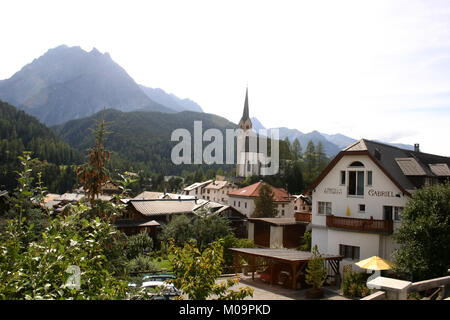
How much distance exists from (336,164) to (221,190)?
68.9m

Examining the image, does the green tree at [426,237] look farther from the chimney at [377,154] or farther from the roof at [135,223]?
the roof at [135,223]

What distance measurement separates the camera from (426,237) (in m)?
16.6

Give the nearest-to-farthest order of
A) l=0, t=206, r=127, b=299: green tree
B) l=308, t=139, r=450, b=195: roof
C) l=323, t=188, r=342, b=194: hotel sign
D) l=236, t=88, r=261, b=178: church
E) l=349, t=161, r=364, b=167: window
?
l=0, t=206, r=127, b=299: green tree, l=308, t=139, r=450, b=195: roof, l=349, t=161, r=364, b=167: window, l=323, t=188, r=342, b=194: hotel sign, l=236, t=88, r=261, b=178: church

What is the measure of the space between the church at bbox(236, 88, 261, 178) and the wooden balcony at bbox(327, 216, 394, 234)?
3586 inches

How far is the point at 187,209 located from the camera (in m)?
50.7

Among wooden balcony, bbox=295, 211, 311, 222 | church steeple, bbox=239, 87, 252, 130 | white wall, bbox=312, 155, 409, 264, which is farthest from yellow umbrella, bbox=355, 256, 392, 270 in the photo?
church steeple, bbox=239, 87, 252, 130

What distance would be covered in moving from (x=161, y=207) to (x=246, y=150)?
292ft

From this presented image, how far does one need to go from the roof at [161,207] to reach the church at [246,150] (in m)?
65.0

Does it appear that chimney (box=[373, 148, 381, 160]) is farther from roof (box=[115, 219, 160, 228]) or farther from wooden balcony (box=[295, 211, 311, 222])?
roof (box=[115, 219, 160, 228])

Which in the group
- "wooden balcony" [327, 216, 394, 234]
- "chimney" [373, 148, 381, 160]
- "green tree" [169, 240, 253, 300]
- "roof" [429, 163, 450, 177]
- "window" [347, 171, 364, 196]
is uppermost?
"chimney" [373, 148, 381, 160]

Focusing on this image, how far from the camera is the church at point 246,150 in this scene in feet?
403

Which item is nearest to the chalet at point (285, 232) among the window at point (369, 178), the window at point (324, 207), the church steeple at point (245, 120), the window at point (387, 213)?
the window at point (324, 207)

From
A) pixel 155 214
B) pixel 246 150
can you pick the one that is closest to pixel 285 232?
pixel 155 214

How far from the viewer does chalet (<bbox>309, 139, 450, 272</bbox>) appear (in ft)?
72.0
